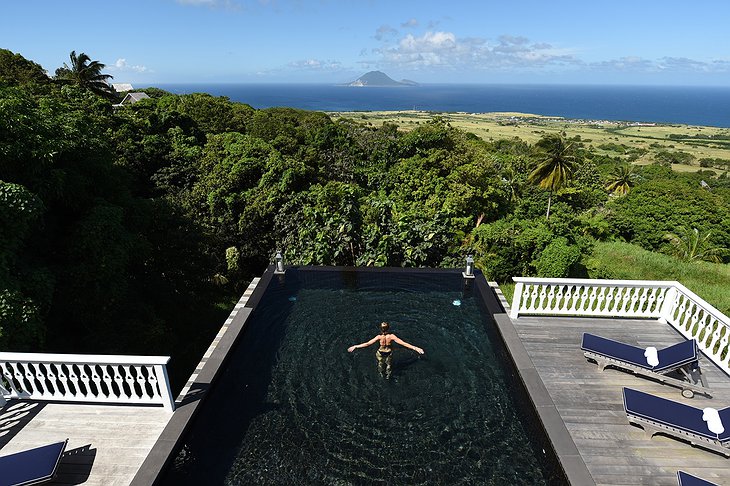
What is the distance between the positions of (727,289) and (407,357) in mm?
12167

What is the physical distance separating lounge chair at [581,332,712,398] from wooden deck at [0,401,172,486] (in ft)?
24.2

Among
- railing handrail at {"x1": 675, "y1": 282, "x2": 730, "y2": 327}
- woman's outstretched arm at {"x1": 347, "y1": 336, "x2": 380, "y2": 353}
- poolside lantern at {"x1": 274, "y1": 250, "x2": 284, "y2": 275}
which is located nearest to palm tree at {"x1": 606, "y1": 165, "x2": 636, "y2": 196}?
railing handrail at {"x1": 675, "y1": 282, "x2": 730, "y2": 327}

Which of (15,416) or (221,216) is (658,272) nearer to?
(221,216)

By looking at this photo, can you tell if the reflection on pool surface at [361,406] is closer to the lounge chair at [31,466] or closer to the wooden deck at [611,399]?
the wooden deck at [611,399]

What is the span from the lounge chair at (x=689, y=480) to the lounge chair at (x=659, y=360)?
2181 millimetres

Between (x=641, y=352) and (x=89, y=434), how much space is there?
9.03m

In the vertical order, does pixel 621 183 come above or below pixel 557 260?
below

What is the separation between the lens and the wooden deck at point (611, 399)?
5406 millimetres

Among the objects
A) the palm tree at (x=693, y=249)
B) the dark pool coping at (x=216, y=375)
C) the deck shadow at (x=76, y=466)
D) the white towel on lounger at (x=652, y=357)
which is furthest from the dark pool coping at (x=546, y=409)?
the palm tree at (x=693, y=249)

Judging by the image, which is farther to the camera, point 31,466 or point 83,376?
point 83,376

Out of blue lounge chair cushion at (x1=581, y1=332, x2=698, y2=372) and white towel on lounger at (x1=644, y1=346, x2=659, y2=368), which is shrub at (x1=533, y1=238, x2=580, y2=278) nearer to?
blue lounge chair cushion at (x1=581, y1=332, x2=698, y2=372)

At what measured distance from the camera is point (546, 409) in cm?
626

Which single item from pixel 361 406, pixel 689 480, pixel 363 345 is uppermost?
pixel 689 480

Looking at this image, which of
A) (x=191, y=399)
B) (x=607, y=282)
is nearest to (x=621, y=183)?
(x=607, y=282)
